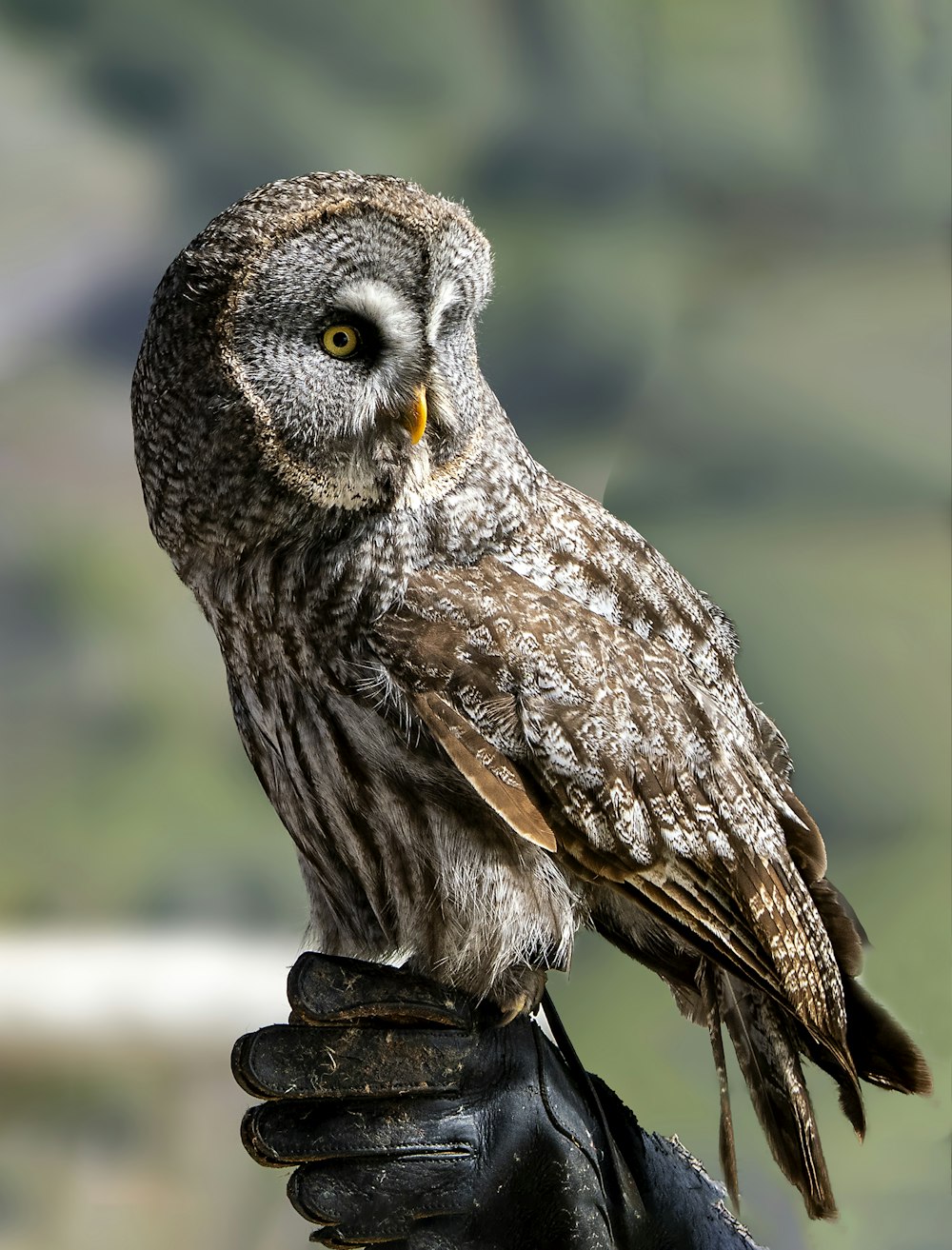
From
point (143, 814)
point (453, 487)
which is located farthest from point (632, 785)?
point (143, 814)

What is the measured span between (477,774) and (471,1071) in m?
0.36

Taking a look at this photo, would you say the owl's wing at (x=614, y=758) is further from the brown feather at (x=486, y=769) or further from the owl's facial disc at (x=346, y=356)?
the owl's facial disc at (x=346, y=356)

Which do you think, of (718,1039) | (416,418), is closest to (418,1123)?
(718,1039)

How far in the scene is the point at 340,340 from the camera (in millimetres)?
1016

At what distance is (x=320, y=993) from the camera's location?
3.42 feet

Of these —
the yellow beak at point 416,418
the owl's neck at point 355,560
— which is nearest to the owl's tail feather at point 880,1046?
the owl's neck at point 355,560

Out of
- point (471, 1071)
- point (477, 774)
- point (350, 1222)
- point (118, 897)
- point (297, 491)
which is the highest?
point (118, 897)

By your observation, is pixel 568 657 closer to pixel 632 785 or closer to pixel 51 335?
pixel 632 785

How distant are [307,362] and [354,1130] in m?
0.70

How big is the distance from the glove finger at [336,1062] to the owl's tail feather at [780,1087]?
0.32m

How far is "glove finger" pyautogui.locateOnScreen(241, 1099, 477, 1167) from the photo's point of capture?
1082mm

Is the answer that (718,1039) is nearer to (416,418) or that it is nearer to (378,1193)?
(378,1193)

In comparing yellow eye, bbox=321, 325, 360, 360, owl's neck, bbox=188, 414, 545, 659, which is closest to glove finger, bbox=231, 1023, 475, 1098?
owl's neck, bbox=188, 414, 545, 659

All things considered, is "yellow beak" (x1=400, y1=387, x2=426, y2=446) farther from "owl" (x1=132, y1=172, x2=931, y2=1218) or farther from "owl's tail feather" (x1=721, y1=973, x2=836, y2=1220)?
"owl's tail feather" (x1=721, y1=973, x2=836, y2=1220)
